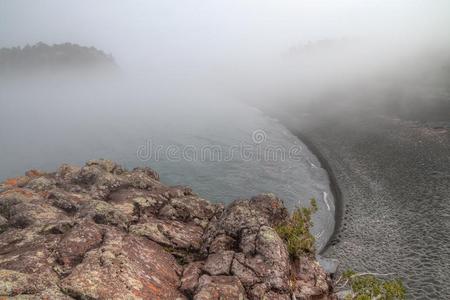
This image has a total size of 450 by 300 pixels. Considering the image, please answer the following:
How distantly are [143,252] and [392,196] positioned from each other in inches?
1764

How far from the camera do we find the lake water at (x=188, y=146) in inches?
2579

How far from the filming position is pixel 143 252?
22.5 meters

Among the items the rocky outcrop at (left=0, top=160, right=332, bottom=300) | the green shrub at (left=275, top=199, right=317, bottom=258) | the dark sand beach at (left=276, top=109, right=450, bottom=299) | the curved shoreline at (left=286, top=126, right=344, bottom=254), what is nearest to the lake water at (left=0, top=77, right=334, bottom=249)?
the curved shoreline at (left=286, top=126, right=344, bottom=254)

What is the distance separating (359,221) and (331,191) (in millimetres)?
12235

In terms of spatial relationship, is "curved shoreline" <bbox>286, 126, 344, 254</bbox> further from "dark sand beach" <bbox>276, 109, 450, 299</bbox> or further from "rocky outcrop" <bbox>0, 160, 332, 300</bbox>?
"rocky outcrop" <bbox>0, 160, 332, 300</bbox>

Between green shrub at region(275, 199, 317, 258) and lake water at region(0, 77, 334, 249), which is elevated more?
green shrub at region(275, 199, 317, 258)

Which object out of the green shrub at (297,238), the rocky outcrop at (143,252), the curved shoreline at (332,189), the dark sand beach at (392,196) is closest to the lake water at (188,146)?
the curved shoreline at (332,189)

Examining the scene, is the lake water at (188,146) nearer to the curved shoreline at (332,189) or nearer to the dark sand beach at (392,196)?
the curved shoreline at (332,189)

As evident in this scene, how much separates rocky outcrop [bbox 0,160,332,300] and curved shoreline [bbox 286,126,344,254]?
56.5 feet

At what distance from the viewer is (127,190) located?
35.2 metres

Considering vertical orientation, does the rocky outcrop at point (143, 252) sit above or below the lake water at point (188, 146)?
above

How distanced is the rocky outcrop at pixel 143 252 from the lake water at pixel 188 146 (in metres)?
22.7

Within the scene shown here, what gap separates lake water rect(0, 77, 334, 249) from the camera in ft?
215

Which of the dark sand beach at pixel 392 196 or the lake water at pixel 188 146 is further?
the lake water at pixel 188 146
